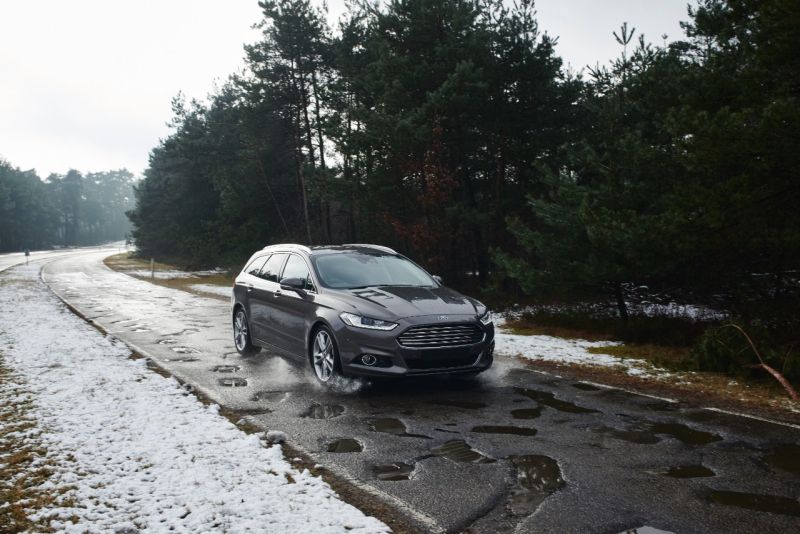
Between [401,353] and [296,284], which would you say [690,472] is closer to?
[401,353]

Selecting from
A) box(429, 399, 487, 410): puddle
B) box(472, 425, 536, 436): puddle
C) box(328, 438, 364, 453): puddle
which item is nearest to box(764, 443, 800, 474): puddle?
box(472, 425, 536, 436): puddle

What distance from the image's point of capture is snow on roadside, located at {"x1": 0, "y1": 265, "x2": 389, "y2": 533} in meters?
3.89

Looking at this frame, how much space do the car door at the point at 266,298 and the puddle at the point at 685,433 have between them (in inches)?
210

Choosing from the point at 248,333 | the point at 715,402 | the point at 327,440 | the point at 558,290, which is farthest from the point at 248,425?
the point at 558,290

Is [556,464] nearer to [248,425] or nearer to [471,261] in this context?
[248,425]

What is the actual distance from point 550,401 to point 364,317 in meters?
2.31

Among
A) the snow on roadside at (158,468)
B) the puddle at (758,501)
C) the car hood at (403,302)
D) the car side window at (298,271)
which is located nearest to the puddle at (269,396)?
the snow on roadside at (158,468)

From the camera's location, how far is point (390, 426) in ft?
19.9

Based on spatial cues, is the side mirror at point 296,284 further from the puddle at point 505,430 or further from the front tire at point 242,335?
the puddle at point 505,430

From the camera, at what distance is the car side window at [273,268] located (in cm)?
956

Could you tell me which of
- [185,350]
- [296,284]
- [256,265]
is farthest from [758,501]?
[185,350]

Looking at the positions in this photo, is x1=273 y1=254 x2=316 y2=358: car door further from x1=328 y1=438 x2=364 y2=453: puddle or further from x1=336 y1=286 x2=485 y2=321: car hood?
x1=328 y1=438 x2=364 y2=453: puddle

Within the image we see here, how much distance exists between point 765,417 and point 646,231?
175 inches

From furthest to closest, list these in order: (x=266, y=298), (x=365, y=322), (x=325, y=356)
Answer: (x=266, y=298), (x=325, y=356), (x=365, y=322)
